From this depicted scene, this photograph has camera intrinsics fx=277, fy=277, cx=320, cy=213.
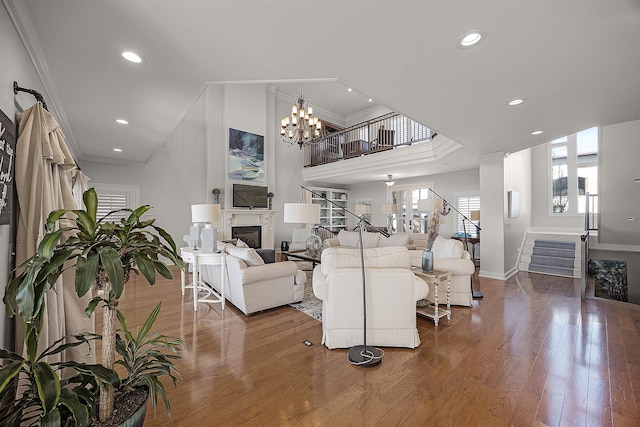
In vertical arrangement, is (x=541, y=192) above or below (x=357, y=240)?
above

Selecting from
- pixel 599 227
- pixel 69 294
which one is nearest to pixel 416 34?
pixel 69 294

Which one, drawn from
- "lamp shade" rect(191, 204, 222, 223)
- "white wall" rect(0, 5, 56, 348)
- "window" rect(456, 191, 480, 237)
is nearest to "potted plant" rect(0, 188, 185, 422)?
"white wall" rect(0, 5, 56, 348)

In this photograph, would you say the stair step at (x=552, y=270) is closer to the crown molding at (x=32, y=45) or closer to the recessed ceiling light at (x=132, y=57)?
the recessed ceiling light at (x=132, y=57)

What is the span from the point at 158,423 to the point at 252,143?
7.29 metres

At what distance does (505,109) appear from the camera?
3.30m

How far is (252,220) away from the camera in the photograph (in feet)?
26.3

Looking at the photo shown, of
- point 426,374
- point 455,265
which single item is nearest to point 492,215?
point 455,265

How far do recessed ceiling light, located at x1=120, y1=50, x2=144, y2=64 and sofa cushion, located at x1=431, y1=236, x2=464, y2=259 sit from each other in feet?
13.9

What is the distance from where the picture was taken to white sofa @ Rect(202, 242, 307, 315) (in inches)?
141

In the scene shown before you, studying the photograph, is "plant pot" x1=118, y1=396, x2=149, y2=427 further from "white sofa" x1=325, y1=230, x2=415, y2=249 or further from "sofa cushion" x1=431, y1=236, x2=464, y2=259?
"white sofa" x1=325, y1=230, x2=415, y2=249

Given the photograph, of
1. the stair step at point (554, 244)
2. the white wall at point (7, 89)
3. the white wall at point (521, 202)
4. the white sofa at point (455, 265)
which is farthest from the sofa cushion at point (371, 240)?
the white wall at point (7, 89)

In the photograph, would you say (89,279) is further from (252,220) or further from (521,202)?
(521,202)

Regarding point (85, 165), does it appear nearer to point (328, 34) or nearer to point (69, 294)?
point (69, 294)

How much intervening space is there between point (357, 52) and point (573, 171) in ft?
28.2
